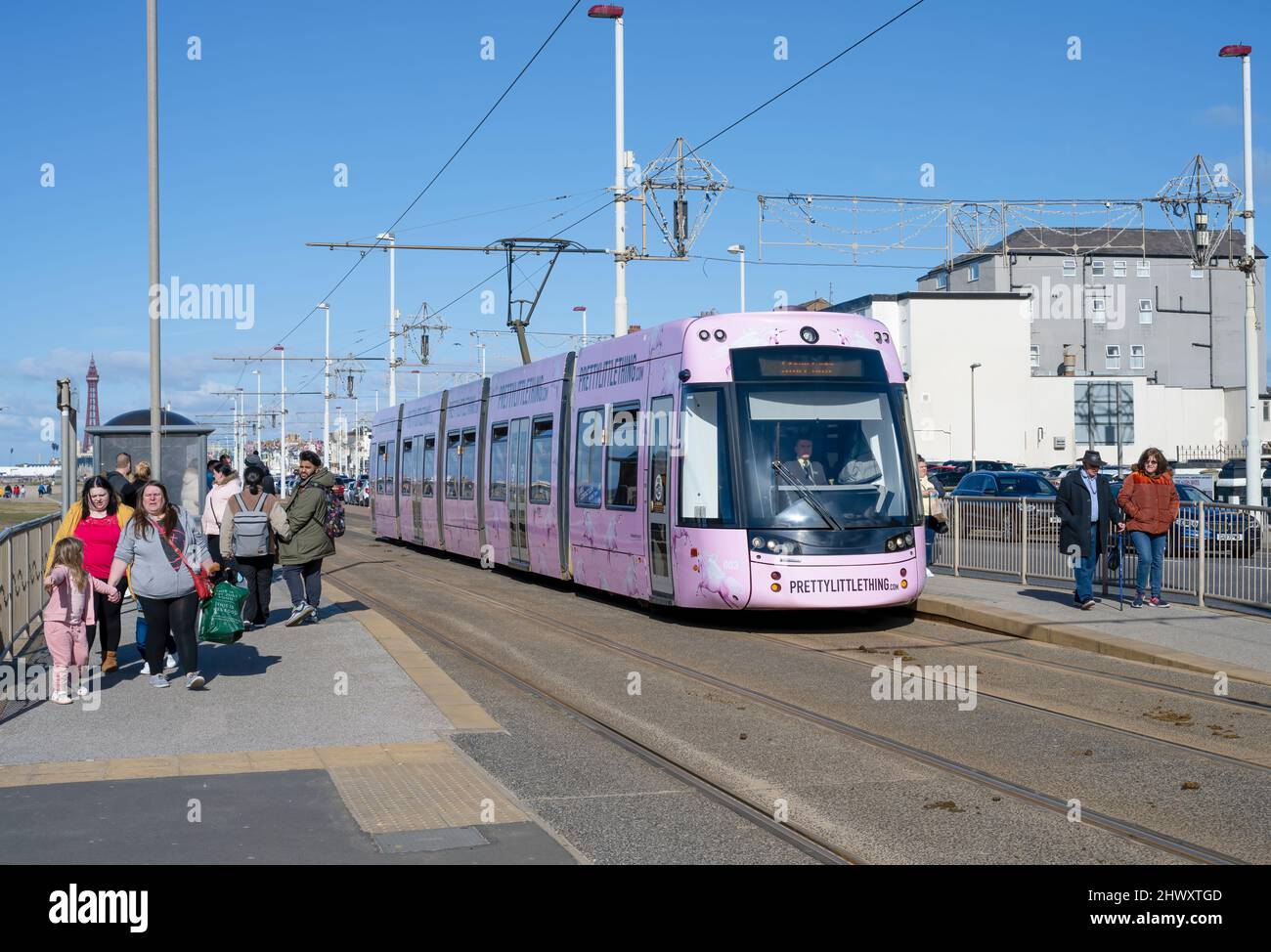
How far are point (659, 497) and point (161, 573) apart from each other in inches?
237

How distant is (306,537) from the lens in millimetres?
14562

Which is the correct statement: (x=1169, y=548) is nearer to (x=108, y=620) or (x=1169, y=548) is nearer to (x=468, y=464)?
(x=108, y=620)

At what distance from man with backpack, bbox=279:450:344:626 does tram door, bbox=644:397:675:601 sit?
3.42 meters

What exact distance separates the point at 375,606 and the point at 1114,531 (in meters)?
9.20

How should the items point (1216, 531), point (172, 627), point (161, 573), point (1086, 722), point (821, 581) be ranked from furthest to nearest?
point (1216, 531) < point (821, 581) < point (172, 627) < point (161, 573) < point (1086, 722)

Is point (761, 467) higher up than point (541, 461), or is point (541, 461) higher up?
point (541, 461)

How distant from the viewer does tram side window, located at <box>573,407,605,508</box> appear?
17438mm

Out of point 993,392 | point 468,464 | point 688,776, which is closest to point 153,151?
point 468,464

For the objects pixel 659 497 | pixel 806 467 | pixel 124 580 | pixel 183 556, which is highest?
pixel 806 467

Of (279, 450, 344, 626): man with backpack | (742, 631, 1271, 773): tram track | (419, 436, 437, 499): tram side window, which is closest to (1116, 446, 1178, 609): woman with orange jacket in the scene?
(742, 631, 1271, 773): tram track

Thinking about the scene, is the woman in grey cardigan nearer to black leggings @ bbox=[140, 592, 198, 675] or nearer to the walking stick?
black leggings @ bbox=[140, 592, 198, 675]

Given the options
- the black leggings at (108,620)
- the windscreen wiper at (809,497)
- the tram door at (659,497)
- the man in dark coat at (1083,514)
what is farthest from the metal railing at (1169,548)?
the black leggings at (108,620)

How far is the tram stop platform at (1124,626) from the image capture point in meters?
12.4

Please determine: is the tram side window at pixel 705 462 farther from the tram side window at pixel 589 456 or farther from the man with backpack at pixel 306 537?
the man with backpack at pixel 306 537
